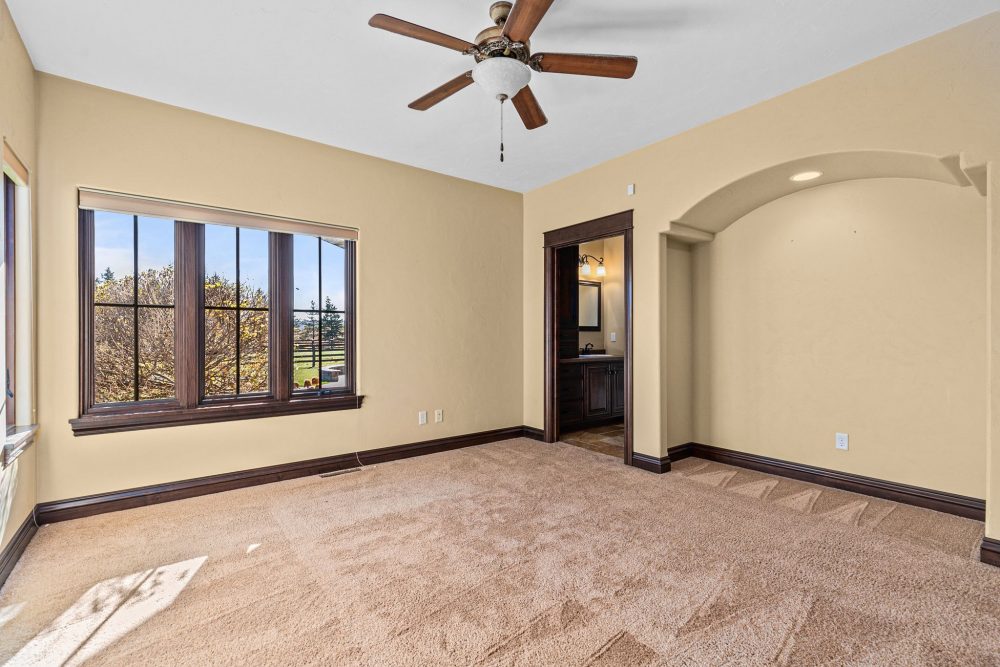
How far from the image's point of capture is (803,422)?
3695 mm

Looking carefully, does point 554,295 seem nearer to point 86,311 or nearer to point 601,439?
point 601,439

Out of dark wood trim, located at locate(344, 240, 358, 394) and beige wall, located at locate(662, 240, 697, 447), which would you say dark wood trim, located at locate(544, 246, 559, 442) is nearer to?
beige wall, located at locate(662, 240, 697, 447)

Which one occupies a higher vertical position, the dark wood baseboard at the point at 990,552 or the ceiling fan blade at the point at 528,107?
the ceiling fan blade at the point at 528,107

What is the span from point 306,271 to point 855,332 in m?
4.22

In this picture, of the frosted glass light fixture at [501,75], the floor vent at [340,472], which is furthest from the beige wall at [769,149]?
the floor vent at [340,472]

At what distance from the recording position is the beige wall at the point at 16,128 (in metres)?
2.23

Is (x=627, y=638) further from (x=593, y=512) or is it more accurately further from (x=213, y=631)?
(x=213, y=631)

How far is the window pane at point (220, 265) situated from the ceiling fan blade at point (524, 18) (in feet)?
8.47

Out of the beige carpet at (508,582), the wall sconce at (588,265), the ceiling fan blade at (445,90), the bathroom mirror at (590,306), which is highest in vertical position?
the ceiling fan blade at (445,90)

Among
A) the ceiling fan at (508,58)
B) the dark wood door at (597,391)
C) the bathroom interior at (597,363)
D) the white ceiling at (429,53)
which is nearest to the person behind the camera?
the ceiling fan at (508,58)

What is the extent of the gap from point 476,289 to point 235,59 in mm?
2769

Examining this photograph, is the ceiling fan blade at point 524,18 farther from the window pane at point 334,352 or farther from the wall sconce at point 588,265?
the wall sconce at point 588,265

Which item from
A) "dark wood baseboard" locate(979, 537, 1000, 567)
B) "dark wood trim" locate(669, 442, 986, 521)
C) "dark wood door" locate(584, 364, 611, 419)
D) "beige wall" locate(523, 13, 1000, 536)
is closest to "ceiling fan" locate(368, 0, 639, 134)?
"beige wall" locate(523, 13, 1000, 536)

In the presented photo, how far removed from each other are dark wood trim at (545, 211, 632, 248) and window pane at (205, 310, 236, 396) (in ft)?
9.94
